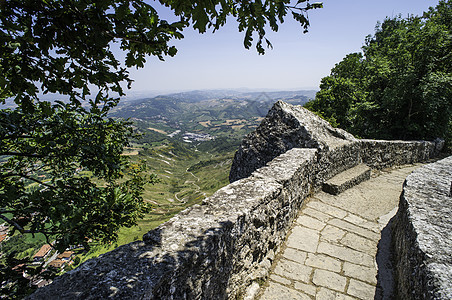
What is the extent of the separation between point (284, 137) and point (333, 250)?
3.49 metres

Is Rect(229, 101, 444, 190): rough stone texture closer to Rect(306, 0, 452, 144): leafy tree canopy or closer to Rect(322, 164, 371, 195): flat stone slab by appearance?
Rect(322, 164, 371, 195): flat stone slab

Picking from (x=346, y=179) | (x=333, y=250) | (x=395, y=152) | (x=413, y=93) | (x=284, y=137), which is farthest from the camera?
(x=413, y=93)

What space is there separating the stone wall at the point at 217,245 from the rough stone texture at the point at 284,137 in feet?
0.21

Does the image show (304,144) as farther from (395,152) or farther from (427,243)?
(395,152)

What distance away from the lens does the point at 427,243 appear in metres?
2.49

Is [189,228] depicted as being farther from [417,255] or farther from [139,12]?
[417,255]

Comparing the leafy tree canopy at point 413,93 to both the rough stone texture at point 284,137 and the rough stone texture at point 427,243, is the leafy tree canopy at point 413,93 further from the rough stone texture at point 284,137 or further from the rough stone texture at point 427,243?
the rough stone texture at point 427,243

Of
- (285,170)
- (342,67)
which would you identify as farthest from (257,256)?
(342,67)

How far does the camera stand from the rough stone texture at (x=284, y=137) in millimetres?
6384

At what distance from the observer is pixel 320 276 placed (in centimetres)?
354

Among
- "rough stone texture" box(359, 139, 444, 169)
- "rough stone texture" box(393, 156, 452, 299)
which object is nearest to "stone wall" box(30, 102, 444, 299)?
"rough stone texture" box(393, 156, 452, 299)

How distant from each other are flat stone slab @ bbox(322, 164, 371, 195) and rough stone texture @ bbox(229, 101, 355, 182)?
3.18 feet

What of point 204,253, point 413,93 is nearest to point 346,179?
point 204,253

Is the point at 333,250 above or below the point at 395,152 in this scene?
below
